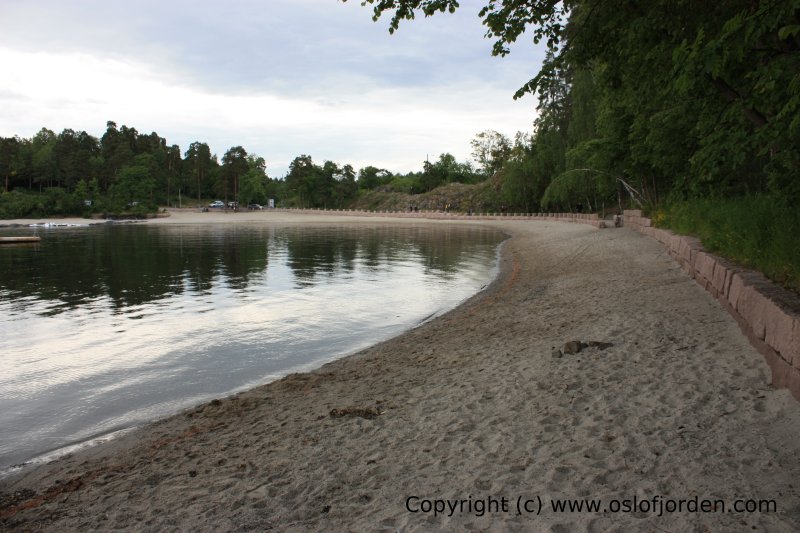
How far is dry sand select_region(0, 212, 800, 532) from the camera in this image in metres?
4.15

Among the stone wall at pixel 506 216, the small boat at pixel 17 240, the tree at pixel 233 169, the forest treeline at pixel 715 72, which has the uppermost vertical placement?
the tree at pixel 233 169

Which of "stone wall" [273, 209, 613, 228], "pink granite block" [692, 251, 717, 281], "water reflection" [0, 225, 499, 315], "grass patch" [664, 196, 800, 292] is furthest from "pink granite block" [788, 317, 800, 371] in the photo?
"stone wall" [273, 209, 613, 228]

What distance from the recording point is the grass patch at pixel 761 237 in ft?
26.7

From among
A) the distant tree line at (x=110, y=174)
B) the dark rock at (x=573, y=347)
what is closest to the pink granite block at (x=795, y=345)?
the dark rock at (x=573, y=347)

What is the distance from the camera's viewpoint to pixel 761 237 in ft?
35.1

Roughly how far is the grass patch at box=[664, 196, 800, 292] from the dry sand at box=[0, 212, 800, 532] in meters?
1.10

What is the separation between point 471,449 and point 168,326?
10.6m

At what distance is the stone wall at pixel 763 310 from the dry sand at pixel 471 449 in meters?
0.21

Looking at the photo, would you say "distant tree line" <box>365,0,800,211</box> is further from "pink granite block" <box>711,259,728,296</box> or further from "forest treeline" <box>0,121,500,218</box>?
"forest treeline" <box>0,121,500,218</box>

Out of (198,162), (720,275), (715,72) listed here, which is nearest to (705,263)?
(720,275)

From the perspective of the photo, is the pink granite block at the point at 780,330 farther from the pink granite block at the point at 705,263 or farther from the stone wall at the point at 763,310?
the pink granite block at the point at 705,263

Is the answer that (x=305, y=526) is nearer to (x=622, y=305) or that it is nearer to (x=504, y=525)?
(x=504, y=525)

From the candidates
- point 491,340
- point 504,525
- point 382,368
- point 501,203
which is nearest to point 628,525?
point 504,525

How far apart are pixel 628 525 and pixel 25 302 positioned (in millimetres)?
18842
